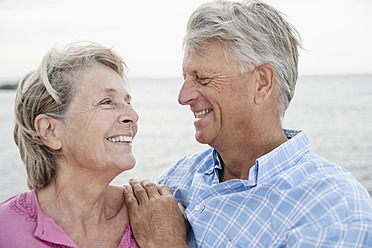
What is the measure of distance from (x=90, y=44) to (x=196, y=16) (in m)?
0.56

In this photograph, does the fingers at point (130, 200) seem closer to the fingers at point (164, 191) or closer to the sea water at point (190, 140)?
the fingers at point (164, 191)

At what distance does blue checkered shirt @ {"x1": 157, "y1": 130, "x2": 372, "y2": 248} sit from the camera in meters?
1.60

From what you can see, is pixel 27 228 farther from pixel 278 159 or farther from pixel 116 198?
pixel 278 159

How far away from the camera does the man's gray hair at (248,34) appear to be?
206 cm

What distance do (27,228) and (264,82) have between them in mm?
1322

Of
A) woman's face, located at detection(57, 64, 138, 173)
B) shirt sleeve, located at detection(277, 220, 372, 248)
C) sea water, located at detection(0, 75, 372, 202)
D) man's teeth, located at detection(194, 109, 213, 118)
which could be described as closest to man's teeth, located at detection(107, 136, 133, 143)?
woman's face, located at detection(57, 64, 138, 173)

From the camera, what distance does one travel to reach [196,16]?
2.15 metres

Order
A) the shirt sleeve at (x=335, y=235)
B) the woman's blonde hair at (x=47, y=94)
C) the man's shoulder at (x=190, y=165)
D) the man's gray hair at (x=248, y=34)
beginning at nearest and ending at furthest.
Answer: the shirt sleeve at (x=335, y=235)
the woman's blonde hair at (x=47, y=94)
the man's gray hair at (x=248, y=34)
the man's shoulder at (x=190, y=165)

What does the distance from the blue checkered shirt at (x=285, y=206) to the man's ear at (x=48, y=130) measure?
732 mm

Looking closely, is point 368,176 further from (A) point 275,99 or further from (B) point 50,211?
(B) point 50,211

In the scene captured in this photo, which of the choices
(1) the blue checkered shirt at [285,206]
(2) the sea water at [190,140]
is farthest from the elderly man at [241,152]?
(2) the sea water at [190,140]

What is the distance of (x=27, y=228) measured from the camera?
1762 mm

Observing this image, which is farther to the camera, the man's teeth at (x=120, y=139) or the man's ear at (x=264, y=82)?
the man's ear at (x=264, y=82)

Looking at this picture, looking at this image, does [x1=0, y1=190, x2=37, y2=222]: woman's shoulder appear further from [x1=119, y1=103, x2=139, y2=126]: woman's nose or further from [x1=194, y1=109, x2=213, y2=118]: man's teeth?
[x1=194, y1=109, x2=213, y2=118]: man's teeth
